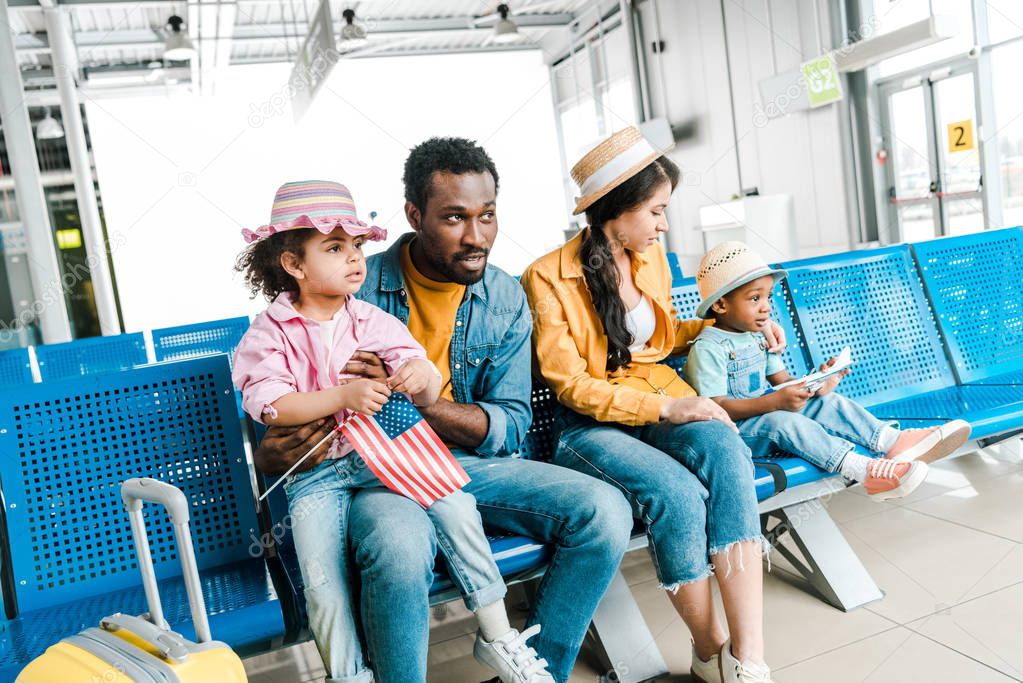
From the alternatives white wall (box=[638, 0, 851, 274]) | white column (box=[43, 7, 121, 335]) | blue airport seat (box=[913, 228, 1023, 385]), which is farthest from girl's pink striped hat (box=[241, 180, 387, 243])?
white wall (box=[638, 0, 851, 274])

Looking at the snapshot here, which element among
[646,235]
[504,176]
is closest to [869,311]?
[646,235]

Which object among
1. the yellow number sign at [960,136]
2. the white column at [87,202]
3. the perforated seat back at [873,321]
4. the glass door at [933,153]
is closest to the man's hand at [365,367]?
the perforated seat back at [873,321]

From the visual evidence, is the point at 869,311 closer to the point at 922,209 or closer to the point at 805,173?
the point at 922,209

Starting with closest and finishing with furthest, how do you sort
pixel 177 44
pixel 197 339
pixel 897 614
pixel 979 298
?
pixel 897 614 < pixel 979 298 < pixel 197 339 < pixel 177 44

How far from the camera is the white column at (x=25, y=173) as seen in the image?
18.4 feet

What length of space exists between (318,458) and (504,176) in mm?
13500

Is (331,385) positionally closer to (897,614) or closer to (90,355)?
(897,614)

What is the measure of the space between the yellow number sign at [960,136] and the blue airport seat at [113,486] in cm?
696

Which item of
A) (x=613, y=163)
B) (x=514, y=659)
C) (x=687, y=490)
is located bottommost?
(x=514, y=659)

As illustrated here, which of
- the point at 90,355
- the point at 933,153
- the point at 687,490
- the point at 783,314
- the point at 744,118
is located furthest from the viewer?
the point at 744,118

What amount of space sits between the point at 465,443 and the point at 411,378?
303mm

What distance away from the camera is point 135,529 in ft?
4.35

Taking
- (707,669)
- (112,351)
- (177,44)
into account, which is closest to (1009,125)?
(707,669)

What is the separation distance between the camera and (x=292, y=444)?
69.2 inches
